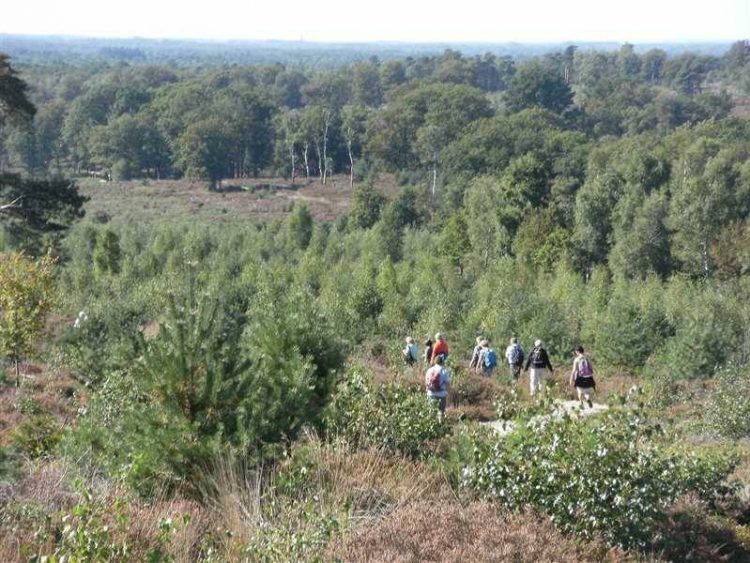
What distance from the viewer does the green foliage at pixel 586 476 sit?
20.2 ft

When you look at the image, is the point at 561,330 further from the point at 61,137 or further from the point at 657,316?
the point at 61,137

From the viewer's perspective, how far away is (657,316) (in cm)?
2172

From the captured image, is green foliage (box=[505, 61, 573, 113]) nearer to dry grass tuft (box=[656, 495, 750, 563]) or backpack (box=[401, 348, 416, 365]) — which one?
backpack (box=[401, 348, 416, 365])

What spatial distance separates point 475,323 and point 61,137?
6440 cm

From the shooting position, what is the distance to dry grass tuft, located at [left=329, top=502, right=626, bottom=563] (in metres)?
5.52

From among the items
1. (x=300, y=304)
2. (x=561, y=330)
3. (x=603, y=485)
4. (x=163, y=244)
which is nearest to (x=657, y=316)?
(x=561, y=330)

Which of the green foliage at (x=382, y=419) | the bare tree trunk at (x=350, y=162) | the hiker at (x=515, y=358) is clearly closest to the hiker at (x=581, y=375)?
the hiker at (x=515, y=358)

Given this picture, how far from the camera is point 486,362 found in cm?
1545

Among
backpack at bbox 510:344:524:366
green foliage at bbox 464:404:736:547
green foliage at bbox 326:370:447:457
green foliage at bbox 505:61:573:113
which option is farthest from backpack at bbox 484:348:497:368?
green foliage at bbox 505:61:573:113

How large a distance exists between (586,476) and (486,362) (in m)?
9.26

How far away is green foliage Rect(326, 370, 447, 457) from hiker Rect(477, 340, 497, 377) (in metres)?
7.10

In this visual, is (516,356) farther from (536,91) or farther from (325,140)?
(536,91)

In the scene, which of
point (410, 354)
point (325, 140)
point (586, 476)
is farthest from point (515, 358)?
point (325, 140)

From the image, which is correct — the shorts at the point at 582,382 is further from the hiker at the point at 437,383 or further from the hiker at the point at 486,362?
the hiker at the point at 437,383
